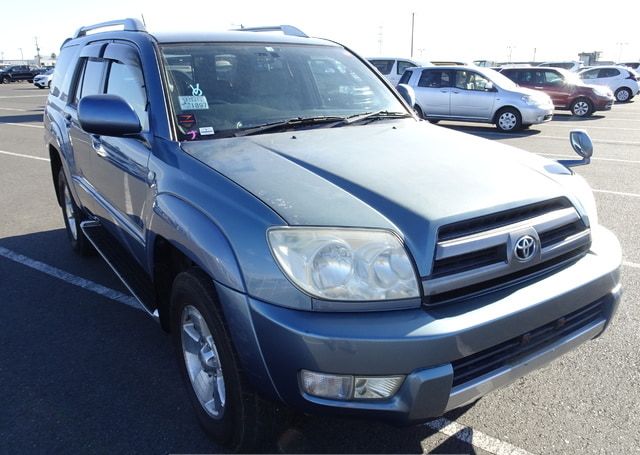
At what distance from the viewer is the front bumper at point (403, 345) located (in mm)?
1885

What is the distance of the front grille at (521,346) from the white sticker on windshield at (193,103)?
74.1 inches

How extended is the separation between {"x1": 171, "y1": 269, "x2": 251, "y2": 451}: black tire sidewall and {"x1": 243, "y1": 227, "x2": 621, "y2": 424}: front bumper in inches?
6.7

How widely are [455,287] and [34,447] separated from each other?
211cm

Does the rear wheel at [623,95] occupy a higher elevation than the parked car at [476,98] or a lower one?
lower

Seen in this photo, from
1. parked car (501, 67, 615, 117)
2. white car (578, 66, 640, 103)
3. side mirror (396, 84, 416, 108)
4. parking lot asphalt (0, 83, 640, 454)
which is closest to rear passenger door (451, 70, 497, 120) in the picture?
parked car (501, 67, 615, 117)

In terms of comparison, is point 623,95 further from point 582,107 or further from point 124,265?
point 124,265

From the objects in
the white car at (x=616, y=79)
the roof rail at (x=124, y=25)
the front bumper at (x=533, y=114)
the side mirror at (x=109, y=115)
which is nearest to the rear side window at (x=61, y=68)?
the roof rail at (x=124, y=25)

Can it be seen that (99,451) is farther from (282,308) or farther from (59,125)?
(59,125)

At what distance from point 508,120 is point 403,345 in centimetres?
1363

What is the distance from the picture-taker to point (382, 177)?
7.79 ft

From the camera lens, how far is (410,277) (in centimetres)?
200

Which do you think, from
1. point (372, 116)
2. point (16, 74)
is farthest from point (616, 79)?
point (16, 74)

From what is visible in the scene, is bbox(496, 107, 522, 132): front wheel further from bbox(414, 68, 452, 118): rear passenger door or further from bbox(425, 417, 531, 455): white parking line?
bbox(425, 417, 531, 455): white parking line

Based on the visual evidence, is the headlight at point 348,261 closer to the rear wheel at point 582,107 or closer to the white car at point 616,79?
the rear wheel at point 582,107
